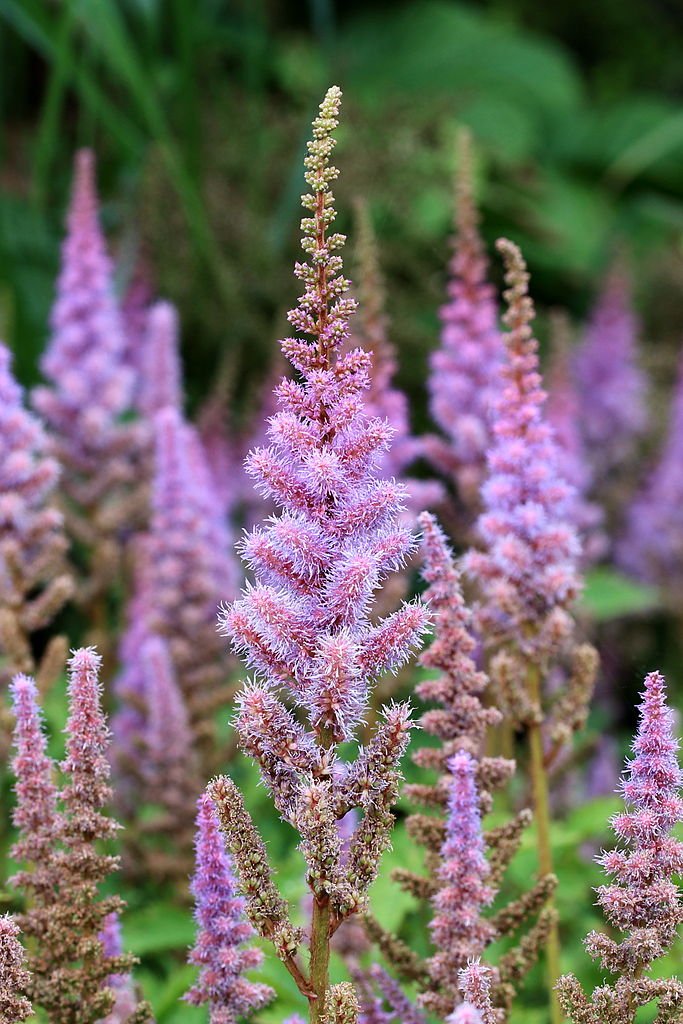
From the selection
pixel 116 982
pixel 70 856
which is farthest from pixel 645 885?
pixel 116 982

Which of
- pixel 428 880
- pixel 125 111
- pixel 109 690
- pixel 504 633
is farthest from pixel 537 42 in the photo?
pixel 428 880

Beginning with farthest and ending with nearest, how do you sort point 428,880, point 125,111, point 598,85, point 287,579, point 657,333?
point 598,85
point 657,333
point 125,111
point 428,880
point 287,579

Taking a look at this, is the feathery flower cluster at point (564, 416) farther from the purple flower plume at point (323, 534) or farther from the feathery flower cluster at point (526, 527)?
the purple flower plume at point (323, 534)

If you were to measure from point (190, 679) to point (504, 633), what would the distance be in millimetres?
1192

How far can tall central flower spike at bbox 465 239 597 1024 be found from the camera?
7.84 feet

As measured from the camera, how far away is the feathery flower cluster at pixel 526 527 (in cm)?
239

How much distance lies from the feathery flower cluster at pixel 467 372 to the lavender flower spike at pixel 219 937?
5.86 feet

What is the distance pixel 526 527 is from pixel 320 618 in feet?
3.17

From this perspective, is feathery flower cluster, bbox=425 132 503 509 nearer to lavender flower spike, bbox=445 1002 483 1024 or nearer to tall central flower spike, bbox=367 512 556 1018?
tall central flower spike, bbox=367 512 556 1018

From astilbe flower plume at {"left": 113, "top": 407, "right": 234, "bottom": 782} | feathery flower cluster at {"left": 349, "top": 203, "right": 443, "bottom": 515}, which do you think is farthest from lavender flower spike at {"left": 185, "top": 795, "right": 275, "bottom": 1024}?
astilbe flower plume at {"left": 113, "top": 407, "right": 234, "bottom": 782}

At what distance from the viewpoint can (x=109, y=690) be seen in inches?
158

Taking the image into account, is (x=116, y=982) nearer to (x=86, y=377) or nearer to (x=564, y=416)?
(x=86, y=377)

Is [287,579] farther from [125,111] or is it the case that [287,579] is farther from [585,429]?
[125,111]

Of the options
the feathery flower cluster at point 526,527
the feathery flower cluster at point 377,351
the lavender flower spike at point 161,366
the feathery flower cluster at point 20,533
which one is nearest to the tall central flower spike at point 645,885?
the feathery flower cluster at point 526,527
